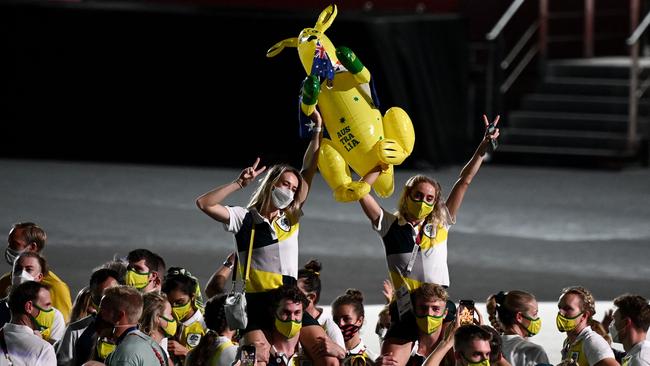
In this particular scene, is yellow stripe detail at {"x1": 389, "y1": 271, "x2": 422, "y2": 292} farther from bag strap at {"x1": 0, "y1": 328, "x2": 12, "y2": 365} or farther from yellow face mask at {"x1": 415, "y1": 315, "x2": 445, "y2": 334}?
bag strap at {"x1": 0, "y1": 328, "x2": 12, "y2": 365}

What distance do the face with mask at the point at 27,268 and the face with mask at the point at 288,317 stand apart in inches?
65.3

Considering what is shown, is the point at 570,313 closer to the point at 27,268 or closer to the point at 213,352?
the point at 213,352

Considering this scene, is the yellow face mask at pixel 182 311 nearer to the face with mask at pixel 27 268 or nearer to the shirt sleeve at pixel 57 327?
the shirt sleeve at pixel 57 327

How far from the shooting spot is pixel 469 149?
68.0 feet

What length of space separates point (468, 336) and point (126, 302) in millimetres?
1571

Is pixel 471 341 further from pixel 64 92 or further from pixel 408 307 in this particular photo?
pixel 64 92

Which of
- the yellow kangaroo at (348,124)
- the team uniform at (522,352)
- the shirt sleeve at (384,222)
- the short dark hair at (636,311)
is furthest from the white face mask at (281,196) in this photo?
the short dark hair at (636,311)

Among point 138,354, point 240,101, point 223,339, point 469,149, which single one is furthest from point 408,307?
point 469,149

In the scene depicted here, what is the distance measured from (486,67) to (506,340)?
13.8 meters

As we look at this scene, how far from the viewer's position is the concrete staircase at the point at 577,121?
66.7ft

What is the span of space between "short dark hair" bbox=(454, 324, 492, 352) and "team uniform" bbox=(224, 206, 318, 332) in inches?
51.4

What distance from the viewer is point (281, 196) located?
7.58 metres

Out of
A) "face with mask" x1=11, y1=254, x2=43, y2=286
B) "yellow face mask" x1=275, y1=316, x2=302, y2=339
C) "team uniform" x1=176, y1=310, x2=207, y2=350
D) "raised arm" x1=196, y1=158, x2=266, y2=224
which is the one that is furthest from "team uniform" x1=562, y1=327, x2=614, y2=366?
"face with mask" x1=11, y1=254, x2=43, y2=286

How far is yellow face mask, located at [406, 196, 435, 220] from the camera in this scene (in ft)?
25.5
